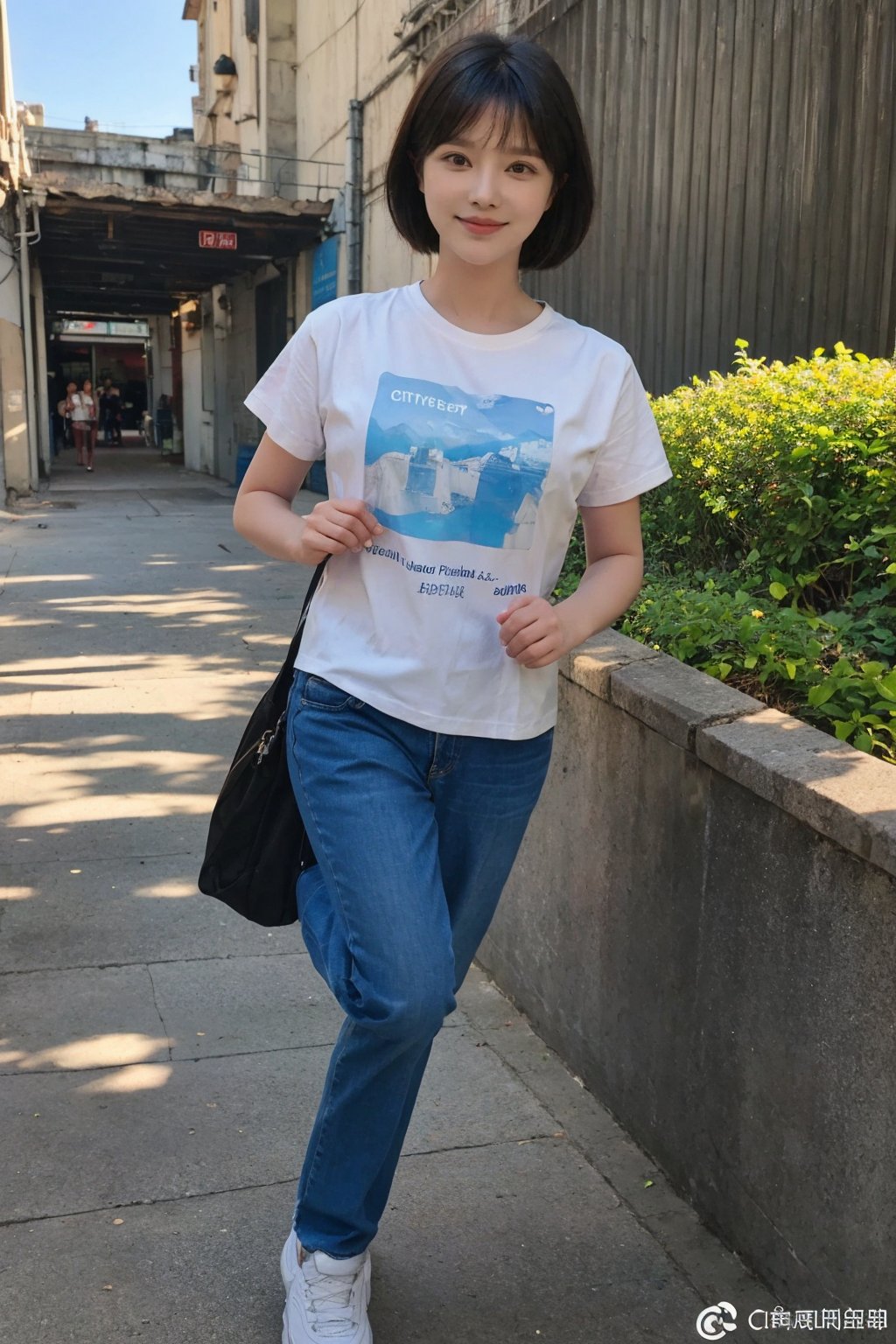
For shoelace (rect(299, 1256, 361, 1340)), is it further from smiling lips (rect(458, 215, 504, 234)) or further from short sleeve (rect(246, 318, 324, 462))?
smiling lips (rect(458, 215, 504, 234))

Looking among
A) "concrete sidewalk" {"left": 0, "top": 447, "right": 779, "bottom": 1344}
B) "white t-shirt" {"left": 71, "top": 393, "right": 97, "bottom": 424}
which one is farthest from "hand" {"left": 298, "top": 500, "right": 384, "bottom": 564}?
"white t-shirt" {"left": 71, "top": 393, "right": 97, "bottom": 424}

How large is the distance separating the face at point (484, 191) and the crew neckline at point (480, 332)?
0.10m

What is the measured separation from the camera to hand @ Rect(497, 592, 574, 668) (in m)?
1.86

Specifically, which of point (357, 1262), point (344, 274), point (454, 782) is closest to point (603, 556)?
point (454, 782)

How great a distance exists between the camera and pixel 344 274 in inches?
651

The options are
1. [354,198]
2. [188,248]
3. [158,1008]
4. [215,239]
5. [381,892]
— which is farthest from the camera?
[188,248]

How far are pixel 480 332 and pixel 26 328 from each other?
698 inches

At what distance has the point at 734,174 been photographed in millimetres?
6969

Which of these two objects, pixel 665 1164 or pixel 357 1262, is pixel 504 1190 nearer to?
pixel 665 1164

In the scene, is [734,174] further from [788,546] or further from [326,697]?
[326,697]

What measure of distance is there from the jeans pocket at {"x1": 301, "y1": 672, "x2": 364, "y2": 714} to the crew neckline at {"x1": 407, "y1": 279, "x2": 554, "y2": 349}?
593 mm

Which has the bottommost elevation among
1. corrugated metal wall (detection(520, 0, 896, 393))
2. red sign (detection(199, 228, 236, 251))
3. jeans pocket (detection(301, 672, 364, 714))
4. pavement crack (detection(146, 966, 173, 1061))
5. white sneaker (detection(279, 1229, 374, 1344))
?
pavement crack (detection(146, 966, 173, 1061))

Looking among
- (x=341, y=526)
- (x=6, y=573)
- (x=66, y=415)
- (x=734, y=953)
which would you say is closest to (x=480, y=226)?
(x=341, y=526)

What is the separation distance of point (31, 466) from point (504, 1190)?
17.9m
